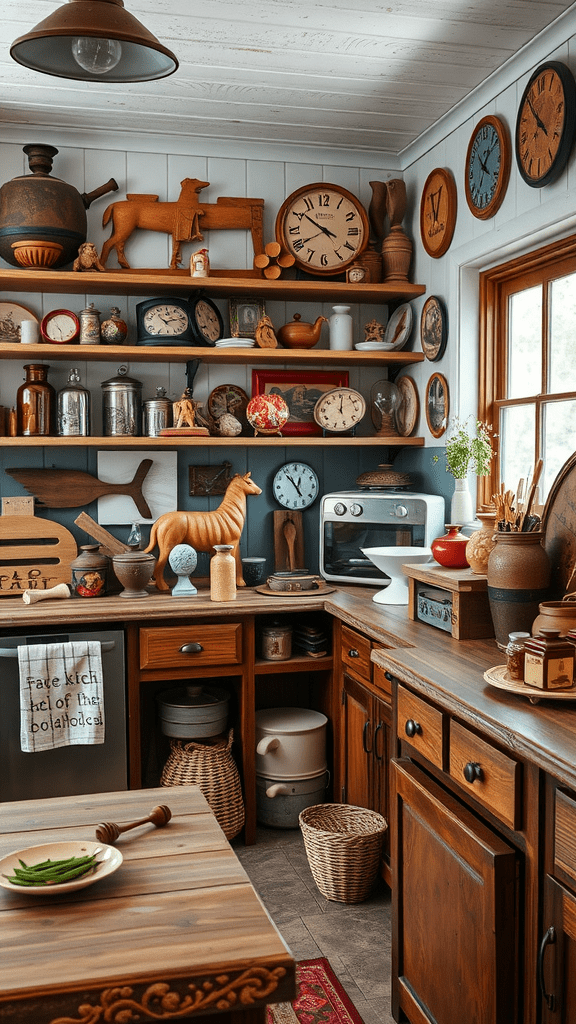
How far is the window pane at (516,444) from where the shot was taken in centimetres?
308

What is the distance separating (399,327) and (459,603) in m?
1.82

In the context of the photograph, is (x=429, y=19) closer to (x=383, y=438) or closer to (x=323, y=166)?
(x=323, y=166)

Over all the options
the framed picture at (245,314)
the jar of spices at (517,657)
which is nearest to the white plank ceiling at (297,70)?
the framed picture at (245,314)

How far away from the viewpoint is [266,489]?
3904 millimetres

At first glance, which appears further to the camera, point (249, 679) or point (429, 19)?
point (249, 679)

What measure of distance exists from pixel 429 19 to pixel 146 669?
2319mm

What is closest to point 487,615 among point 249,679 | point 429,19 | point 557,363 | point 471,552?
point 471,552

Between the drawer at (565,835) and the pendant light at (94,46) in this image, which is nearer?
the drawer at (565,835)

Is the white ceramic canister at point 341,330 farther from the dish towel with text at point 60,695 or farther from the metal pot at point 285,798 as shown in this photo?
the metal pot at point 285,798

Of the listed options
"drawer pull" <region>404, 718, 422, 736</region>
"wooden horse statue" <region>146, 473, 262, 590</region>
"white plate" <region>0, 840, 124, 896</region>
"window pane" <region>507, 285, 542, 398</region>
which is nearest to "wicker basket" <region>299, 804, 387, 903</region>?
"drawer pull" <region>404, 718, 422, 736</region>

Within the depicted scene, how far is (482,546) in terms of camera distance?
2393mm

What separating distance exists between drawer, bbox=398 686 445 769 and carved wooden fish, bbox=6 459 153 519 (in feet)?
6.32

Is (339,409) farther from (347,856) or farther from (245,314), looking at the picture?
(347,856)

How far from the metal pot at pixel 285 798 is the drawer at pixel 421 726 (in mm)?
1302
